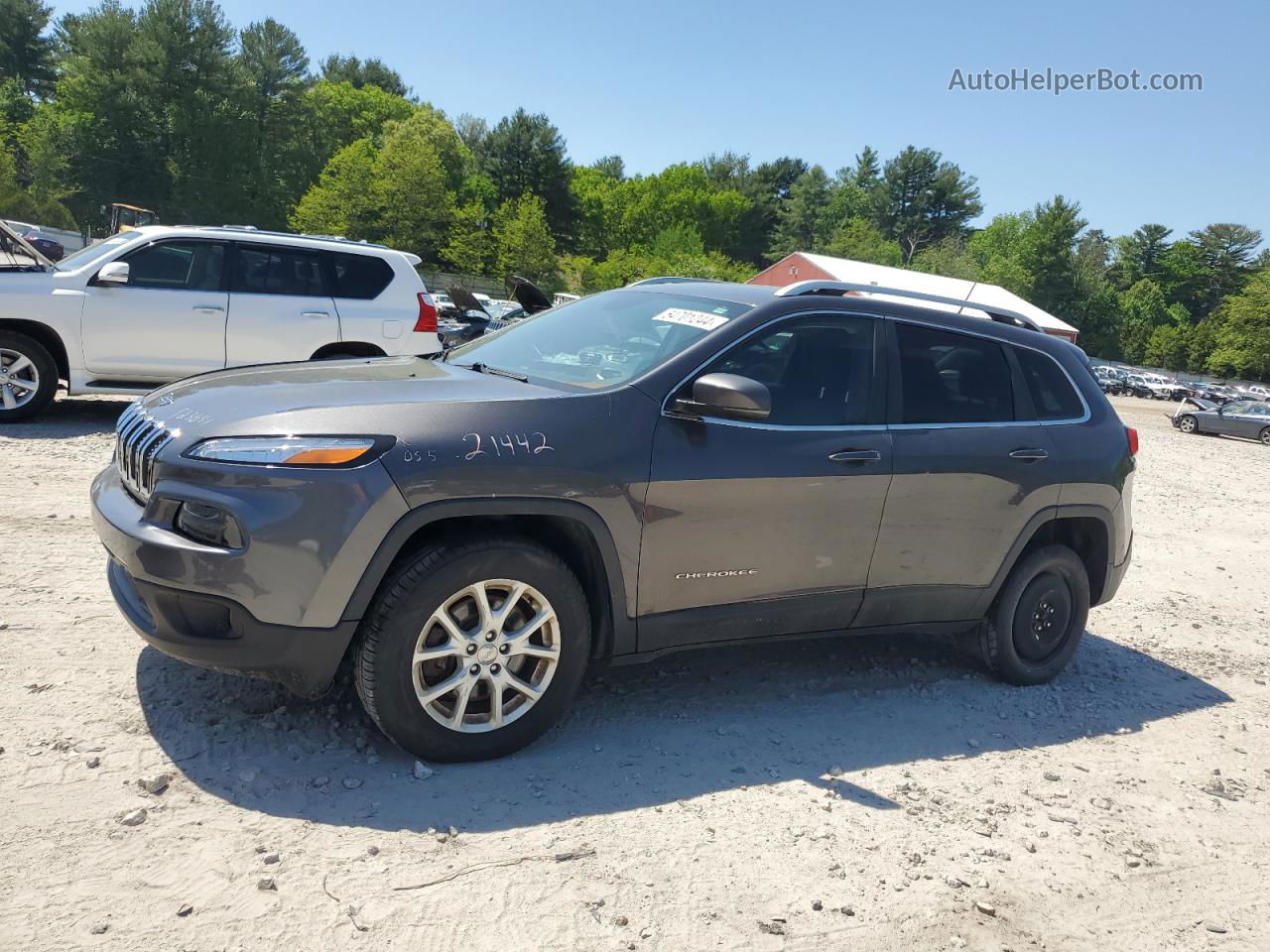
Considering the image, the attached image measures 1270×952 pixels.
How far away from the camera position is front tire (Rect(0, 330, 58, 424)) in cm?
833

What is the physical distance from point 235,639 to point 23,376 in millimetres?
6917

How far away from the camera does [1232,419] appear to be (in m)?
30.2

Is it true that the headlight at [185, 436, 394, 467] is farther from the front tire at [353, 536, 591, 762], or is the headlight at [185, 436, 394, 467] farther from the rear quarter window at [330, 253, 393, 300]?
the rear quarter window at [330, 253, 393, 300]

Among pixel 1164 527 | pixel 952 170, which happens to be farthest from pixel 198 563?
pixel 952 170

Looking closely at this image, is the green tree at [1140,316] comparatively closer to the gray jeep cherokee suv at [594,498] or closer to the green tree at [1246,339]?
the green tree at [1246,339]

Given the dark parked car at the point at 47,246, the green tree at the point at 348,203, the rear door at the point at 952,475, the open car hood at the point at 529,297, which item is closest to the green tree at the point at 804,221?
the green tree at the point at 348,203

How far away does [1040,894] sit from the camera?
3150 millimetres

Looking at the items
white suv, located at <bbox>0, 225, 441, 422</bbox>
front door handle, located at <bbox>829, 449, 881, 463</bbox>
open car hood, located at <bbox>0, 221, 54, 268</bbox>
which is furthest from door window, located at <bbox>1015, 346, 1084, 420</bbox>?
open car hood, located at <bbox>0, 221, 54, 268</bbox>

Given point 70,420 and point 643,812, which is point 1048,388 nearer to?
point 643,812

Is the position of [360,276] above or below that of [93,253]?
above

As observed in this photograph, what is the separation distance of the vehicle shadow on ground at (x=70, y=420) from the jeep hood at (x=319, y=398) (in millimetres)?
5411

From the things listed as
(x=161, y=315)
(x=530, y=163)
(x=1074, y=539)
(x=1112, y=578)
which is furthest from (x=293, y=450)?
(x=530, y=163)

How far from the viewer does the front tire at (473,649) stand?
125 inches

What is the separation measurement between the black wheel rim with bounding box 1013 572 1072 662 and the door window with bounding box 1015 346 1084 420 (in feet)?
2.76
